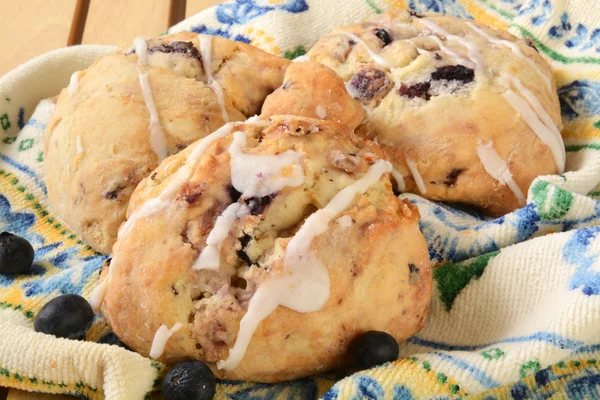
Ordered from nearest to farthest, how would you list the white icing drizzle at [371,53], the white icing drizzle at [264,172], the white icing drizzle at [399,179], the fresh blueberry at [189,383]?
the fresh blueberry at [189,383] < the white icing drizzle at [264,172] < the white icing drizzle at [399,179] < the white icing drizzle at [371,53]

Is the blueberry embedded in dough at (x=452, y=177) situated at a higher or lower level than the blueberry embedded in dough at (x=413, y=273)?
lower

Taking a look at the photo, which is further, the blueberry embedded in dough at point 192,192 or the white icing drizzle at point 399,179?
the white icing drizzle at point 399,179

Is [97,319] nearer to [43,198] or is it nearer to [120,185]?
[120,185]

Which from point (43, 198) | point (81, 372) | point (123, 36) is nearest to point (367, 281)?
point (81, 372)

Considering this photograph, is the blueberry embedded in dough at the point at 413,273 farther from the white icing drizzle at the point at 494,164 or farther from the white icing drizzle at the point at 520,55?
the white icing drizzle at the point at 520,55

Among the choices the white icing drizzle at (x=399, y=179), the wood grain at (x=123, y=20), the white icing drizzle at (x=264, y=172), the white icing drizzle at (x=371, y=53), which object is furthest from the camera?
the wood grain at (x=123, y=20)

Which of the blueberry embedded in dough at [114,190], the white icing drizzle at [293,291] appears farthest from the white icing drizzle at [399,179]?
the blueberry embedded in dough at [114,190]
